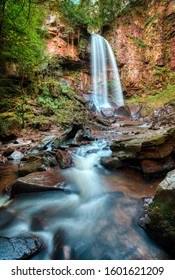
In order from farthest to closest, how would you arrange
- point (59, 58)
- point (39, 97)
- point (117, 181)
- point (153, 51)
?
point (153, 51), point (59, 58), point (39, 97), point (117, 181)

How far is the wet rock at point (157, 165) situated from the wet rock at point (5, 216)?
2609mm

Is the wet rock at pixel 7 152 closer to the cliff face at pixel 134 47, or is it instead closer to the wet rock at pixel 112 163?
the wet rock at pixel 112 163

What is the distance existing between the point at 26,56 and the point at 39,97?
3.43 metres

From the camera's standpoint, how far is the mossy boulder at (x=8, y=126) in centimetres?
669

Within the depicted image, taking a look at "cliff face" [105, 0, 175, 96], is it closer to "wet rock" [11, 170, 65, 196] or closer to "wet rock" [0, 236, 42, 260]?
"wet rock" [11, 170, 65, 196]

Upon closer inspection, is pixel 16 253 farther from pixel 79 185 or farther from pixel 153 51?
pixel 153 51

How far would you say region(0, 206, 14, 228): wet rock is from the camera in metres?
2.68

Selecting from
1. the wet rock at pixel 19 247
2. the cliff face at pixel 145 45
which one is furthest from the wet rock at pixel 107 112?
the wet rock at pixel 19 247

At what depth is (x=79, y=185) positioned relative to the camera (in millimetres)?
3842

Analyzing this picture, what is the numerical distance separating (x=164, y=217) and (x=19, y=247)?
5.21 ft

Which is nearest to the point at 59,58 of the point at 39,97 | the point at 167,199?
the point at 39,97

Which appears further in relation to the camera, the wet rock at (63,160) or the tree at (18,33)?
the tree at (18,33)

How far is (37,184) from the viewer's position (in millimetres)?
3445

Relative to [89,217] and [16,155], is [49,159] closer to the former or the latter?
[16,155]
